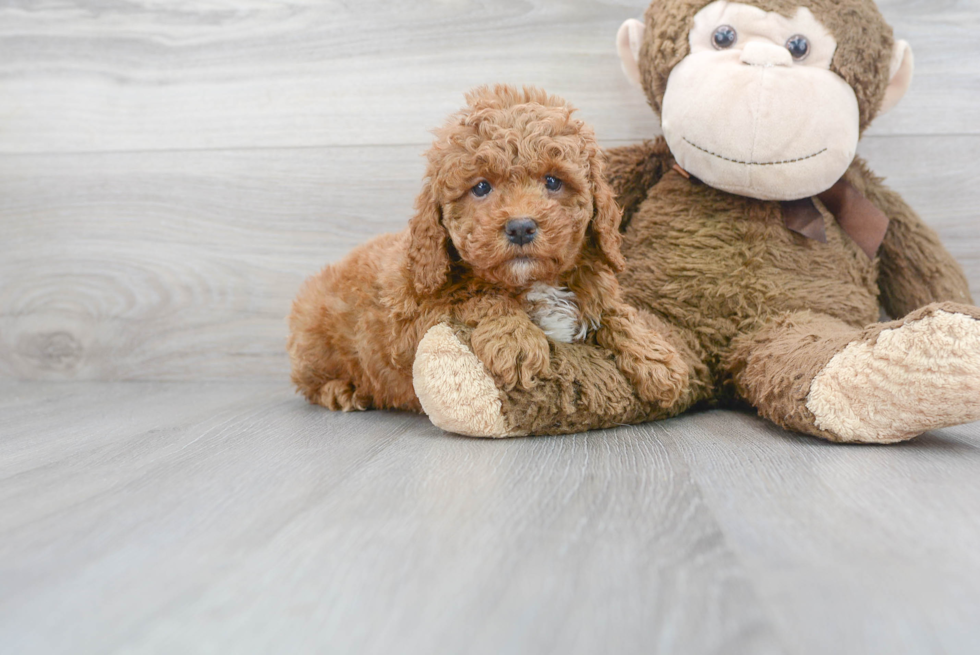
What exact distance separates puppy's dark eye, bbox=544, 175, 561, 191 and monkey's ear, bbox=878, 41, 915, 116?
0.66 m

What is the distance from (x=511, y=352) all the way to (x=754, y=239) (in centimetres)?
51

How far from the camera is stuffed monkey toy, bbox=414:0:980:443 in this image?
0.95 m

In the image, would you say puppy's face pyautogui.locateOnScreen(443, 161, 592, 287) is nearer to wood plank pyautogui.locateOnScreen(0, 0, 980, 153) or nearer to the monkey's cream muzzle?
the monkey's cream muzzle

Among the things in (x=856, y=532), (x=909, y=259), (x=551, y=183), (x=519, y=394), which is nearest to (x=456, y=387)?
(x=519, y=394)

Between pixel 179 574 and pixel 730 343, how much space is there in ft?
2.86

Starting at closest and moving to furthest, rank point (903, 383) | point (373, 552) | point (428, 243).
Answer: point (373, 552), point (903, 383), point (428, 243)

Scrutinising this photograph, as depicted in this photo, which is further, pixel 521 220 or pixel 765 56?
pixel 765 56

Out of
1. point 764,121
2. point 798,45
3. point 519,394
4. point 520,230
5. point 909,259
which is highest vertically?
point 798,45

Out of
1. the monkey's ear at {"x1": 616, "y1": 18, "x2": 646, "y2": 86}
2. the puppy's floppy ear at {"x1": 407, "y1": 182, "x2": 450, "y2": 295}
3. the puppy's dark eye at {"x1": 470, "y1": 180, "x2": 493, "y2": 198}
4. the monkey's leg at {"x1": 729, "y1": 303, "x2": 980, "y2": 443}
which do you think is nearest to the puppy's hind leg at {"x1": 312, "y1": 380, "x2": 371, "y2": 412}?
the puppy's floppy ear at {"x1": 407, "y1": 182, "x2": 450, "y2": 295}

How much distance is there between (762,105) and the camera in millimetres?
1085

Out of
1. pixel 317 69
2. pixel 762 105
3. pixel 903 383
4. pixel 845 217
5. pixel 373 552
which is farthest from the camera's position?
pixel 317 69

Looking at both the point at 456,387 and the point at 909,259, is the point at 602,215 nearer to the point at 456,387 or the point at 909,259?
the point at 456,387

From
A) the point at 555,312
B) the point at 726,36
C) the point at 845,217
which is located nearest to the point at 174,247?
the point at 555,312

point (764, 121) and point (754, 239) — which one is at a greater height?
point (764, 121)
